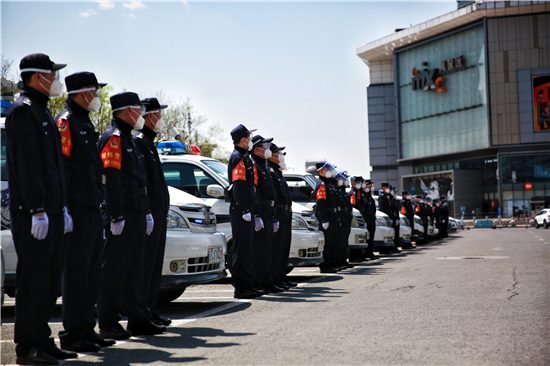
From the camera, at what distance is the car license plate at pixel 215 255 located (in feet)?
25.3

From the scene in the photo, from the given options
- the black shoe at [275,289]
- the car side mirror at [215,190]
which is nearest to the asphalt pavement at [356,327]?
the black shoe at [275,289]

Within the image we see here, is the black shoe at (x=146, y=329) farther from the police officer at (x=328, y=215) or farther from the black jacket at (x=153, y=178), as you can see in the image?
the police officer at (x=328, y=215)

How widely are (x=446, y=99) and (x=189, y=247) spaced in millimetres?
77193

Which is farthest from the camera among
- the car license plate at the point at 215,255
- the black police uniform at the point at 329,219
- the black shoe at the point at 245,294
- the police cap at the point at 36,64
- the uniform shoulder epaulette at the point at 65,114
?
the black police uniform at the point at 329,219

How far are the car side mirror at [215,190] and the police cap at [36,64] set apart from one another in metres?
4.81

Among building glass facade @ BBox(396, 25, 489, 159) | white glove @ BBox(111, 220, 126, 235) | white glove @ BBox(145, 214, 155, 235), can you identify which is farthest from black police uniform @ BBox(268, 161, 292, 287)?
building glass facade @ BBox(396, 25, 489, 159)

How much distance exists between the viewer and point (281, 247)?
10070 millimetres

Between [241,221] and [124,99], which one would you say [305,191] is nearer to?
[241,221]

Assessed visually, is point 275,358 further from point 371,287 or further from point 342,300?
point 371,287

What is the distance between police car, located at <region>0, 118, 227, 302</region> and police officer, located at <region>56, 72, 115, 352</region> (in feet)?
5.51

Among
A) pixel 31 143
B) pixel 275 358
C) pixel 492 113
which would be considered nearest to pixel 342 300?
pixel 275 358

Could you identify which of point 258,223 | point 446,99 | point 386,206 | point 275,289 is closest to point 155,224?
point 258,223

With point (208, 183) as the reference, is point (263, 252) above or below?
below

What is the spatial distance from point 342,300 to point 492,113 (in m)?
71.7
